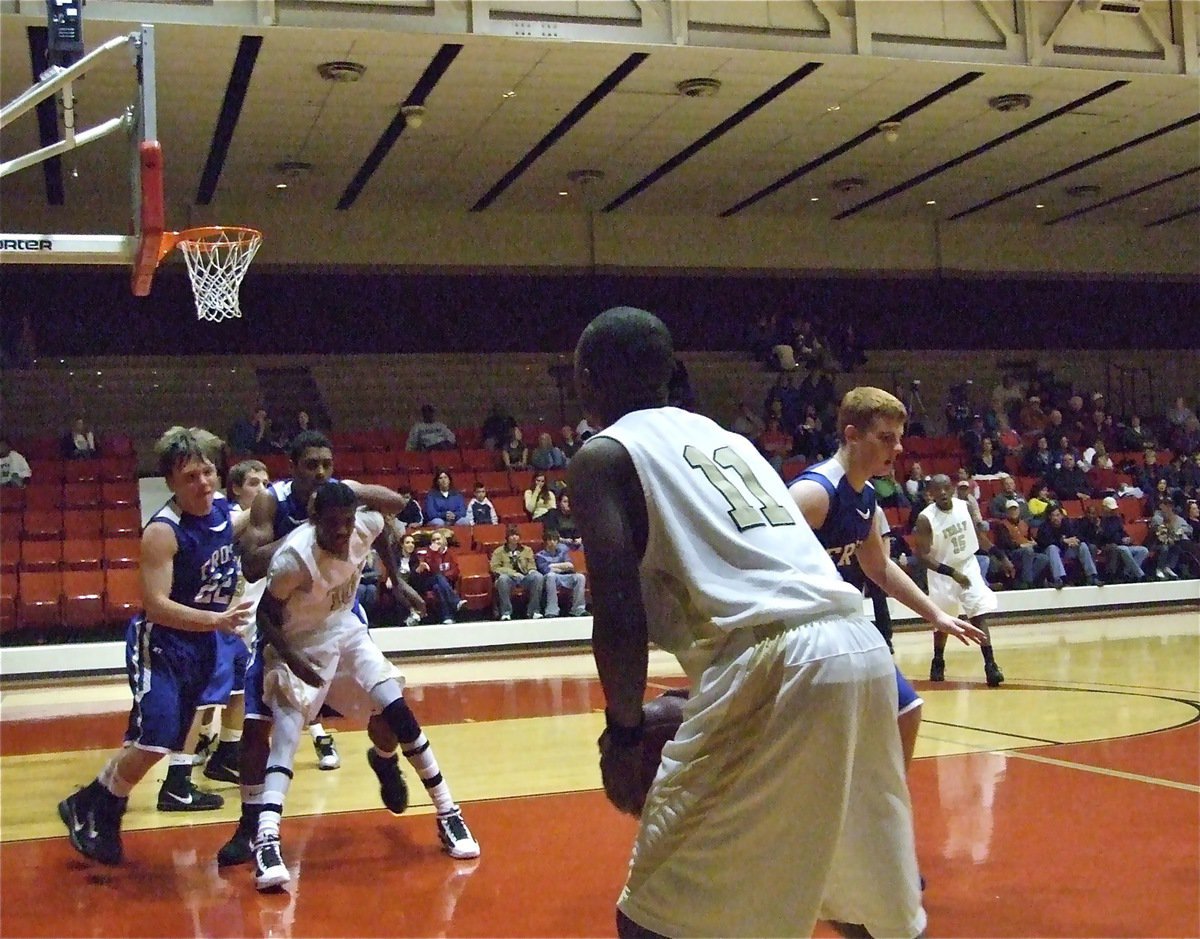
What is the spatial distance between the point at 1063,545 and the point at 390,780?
42.3ft

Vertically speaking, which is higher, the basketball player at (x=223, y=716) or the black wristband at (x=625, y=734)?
the black wristband at (x=625, y=734)

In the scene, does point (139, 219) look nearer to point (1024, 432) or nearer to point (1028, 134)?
point (1028, 134)

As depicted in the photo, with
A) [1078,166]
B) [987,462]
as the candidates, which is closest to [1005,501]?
[987,462]

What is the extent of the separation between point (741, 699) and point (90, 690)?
1039 centimetres

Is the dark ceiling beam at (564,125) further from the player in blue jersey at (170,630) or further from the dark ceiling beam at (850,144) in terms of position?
the player in blue jersey at (170,630)

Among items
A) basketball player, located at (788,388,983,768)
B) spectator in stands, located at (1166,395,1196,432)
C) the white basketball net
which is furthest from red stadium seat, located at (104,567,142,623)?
spectator in stands, located at (1166,395,1196,432)

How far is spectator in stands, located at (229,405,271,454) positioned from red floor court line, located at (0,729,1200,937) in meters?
11.0

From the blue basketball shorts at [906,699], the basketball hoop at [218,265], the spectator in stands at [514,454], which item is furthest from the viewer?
the spectator in stands at [514,454]

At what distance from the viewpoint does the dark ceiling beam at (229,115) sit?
1217cm

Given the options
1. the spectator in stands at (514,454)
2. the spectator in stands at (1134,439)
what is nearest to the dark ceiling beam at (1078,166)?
the spectator in stands at (1134,439)

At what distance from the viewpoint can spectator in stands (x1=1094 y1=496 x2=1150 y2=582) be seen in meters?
16.2

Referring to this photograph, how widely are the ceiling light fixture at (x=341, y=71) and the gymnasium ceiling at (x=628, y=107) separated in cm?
15

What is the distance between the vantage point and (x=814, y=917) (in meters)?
2.04

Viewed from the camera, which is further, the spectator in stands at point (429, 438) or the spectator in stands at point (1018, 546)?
the spectator in stands at point (429, 438)
